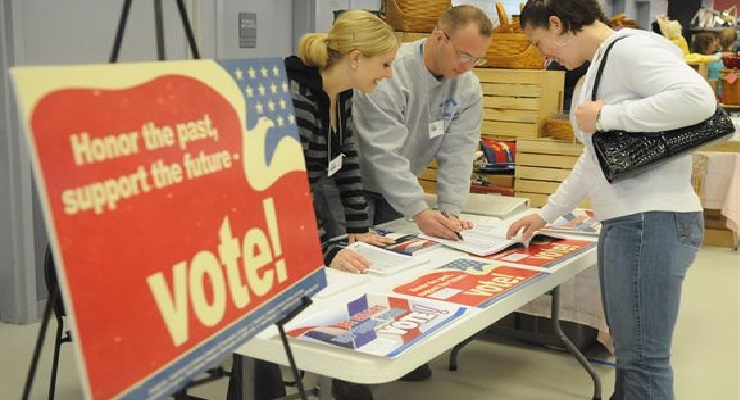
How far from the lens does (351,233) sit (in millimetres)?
3094

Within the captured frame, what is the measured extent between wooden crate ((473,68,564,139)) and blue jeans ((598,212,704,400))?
8.29ft

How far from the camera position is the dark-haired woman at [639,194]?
2.23 meters

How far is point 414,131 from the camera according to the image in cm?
362

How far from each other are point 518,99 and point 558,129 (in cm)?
28

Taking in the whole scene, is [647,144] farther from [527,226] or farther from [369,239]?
[369,239]

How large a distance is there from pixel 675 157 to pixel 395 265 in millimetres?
876

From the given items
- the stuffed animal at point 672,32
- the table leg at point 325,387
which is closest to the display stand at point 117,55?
the table leg at point 325,387

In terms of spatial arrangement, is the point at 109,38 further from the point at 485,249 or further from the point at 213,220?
the point at 213,220

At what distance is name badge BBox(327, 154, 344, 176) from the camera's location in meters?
2.96

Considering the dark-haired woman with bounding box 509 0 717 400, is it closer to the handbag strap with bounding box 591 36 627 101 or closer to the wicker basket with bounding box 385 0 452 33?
the handbag strap with bounding box 591 36 627 101

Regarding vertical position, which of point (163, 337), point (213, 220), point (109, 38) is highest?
point (109, 38)

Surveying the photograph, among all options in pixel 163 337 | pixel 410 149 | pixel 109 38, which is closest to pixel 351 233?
pixel 410 149

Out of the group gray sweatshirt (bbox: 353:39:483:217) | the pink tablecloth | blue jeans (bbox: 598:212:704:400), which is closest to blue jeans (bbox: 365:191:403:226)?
gray sweatshirt (bbox: 353:39:483:217)

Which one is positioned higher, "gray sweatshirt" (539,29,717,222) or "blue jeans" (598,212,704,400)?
"gray sweatshirt" (539,29,717,222)
